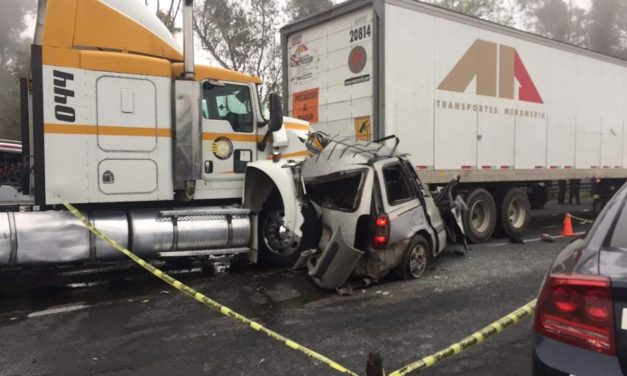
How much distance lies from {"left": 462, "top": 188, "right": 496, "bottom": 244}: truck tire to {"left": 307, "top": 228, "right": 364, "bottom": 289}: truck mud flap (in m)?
4.48

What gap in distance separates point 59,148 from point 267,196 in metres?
2.72

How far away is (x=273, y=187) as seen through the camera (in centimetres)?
712

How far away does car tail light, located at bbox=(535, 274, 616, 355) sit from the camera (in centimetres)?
202

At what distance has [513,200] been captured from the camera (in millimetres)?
10445

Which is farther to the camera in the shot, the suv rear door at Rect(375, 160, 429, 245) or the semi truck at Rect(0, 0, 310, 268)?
the suv rear door at Rect(375, 160, 429, 245)

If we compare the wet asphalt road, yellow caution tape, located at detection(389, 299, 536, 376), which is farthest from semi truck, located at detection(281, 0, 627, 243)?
yellow caution tape, located at detection(389, 299, 536, 376)

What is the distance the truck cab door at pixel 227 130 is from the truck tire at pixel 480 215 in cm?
464

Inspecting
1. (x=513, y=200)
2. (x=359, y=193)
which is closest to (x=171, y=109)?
(x=359, y=193)

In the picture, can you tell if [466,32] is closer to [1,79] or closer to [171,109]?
[171,109]

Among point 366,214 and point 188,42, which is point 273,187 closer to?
point 366,214

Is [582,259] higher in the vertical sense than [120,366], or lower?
higher

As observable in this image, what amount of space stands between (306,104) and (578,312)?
321 inches

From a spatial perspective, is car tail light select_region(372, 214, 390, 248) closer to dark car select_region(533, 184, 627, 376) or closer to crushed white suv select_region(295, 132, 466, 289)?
crushed white suv select_region(295, 132, 466, 289)

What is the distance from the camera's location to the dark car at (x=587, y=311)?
1993 mm
